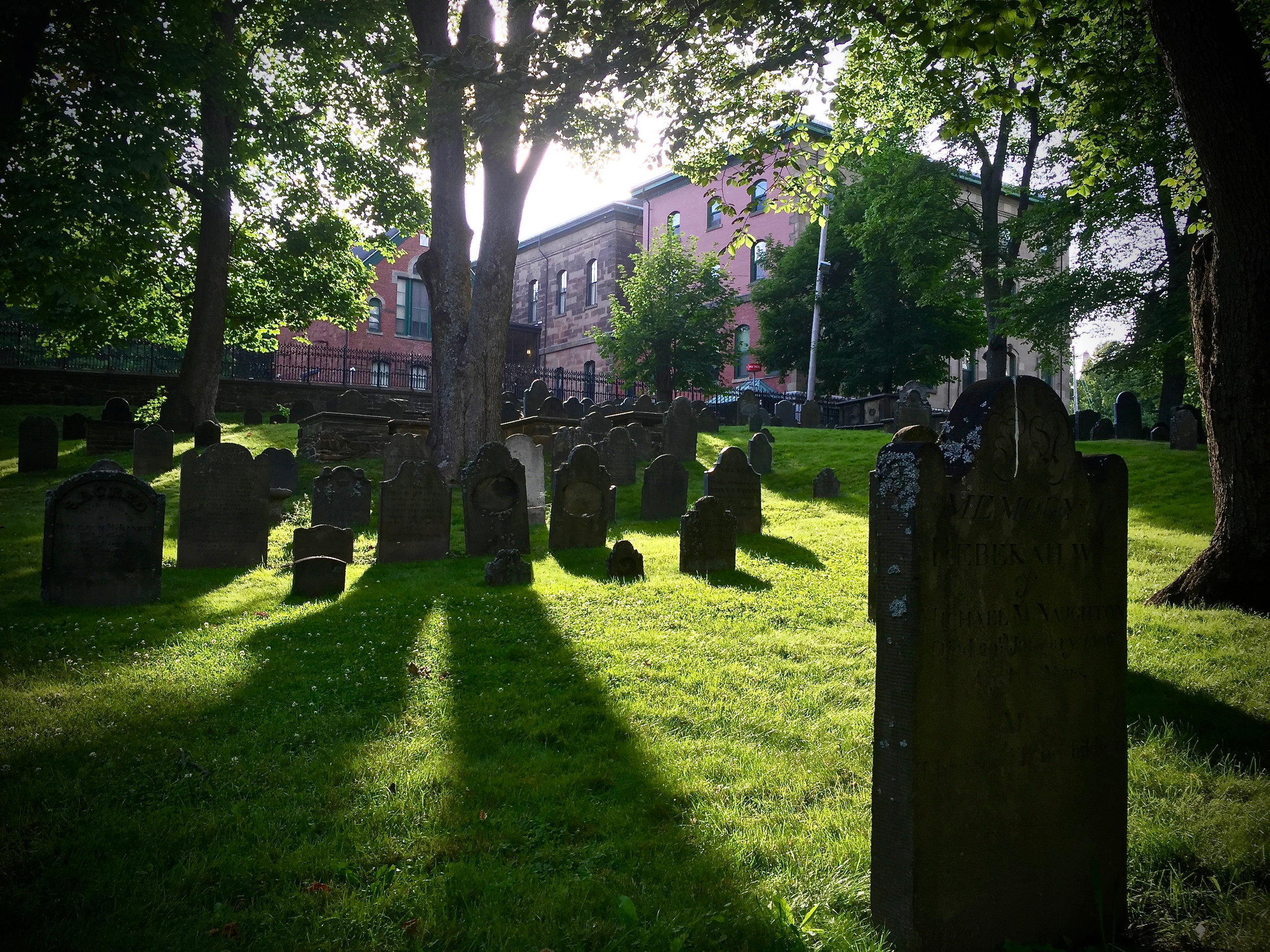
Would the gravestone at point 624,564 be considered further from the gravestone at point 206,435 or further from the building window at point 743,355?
the building window at point 743,355

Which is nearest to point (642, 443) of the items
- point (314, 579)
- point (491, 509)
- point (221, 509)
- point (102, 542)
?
point (491, 509)

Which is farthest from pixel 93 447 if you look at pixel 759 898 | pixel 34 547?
pixel 759 898

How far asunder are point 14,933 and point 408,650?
369 centimetres

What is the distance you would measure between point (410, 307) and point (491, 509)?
3537 cm

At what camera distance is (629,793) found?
3896mm

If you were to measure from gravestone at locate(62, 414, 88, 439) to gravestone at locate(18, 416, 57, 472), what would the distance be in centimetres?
398

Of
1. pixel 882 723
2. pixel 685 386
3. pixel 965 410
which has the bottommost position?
pixel 882 723

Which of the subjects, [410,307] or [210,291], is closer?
[210,291]

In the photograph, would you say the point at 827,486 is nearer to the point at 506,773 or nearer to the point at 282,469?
the point at 282,469

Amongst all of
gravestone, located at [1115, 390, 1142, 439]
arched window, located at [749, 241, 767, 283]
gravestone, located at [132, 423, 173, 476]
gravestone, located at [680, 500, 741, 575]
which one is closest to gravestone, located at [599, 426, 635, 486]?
gravestone, located at [680, 500, 741, 575]

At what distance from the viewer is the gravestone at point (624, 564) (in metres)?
9.09

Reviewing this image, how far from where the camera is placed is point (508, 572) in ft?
28.8

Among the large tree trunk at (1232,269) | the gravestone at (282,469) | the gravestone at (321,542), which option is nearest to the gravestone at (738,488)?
the gravestone at (321,542)

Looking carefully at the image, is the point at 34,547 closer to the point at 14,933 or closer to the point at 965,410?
the point at 14,933
